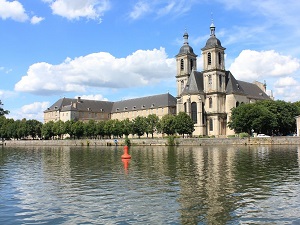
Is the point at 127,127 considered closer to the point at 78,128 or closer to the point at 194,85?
the point at 78,128

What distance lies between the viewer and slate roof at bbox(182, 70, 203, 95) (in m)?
114

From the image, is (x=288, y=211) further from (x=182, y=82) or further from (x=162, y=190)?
(x=182, y=82)

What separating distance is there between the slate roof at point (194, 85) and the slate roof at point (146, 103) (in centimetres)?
1795

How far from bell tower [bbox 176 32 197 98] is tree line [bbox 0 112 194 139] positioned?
20.3 meters

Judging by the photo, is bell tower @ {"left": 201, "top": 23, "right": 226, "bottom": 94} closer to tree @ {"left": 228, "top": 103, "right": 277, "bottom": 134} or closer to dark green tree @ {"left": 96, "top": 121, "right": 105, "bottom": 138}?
tree @ {"left": 228, "top": 103, "right": 277, "bottom": 134}

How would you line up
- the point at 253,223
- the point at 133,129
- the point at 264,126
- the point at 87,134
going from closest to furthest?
1. the point at 253,223
2. the point at 264,126
3. the point at 133,129
4. the point at 87,134

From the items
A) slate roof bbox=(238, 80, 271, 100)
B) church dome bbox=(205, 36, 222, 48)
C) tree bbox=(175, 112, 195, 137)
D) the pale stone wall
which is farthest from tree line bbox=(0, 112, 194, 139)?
slate roof bbox=(238, 80, 271, 100)

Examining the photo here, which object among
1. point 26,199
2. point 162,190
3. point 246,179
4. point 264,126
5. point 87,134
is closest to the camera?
point 26,199

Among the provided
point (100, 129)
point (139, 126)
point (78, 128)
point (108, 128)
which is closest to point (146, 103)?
point (100, 129)

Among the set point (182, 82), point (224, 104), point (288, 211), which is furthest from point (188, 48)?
point (288, 211)

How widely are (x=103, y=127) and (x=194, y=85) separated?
32260mm

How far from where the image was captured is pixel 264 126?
89.9 m

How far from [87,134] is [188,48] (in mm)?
46107

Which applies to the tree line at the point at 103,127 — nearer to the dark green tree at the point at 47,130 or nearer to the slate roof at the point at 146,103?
the dark green tree at the point at 47,130
